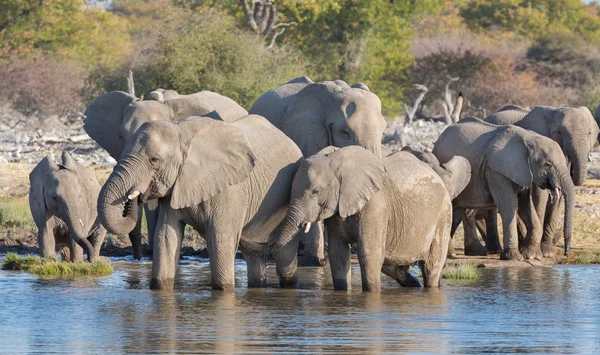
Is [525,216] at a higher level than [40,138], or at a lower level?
lower

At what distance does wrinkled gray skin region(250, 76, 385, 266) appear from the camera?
13.8m

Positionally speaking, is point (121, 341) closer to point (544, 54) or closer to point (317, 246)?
point (317, 246)

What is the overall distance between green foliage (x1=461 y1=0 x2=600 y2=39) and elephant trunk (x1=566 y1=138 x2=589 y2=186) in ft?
133

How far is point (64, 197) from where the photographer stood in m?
13.4

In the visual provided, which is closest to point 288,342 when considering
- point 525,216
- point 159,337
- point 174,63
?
point 159,337

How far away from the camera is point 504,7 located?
200 ft

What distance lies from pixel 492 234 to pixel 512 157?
5.30 feet

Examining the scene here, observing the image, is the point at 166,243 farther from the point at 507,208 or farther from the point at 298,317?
the point at 507,208

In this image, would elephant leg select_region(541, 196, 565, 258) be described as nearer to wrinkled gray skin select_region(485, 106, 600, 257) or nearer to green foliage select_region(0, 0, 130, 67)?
wrinkled gray skin select_region(485, 106, 600, 257)

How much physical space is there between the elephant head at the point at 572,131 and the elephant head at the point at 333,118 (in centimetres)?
289

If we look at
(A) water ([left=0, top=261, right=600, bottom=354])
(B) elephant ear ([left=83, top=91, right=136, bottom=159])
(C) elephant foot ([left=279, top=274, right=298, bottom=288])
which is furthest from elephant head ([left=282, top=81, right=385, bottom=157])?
(C) elephant foot ([left=279, top=274, right=298, bottom=288])

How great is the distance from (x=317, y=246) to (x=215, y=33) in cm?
1647

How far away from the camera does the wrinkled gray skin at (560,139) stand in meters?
15.9

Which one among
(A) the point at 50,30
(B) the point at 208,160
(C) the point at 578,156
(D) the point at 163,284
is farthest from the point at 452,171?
(A) the point at 50,30
